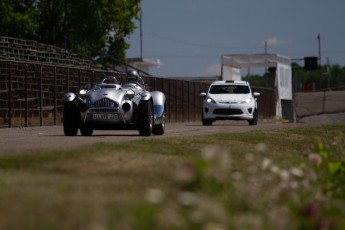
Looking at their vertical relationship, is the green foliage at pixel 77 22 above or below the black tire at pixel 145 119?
above

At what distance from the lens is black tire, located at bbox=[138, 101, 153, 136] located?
68.7 ft

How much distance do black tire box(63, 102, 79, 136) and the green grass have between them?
35.0 ft

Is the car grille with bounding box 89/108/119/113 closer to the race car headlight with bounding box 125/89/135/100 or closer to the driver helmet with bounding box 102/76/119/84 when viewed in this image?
the race car headlight with bounding box 125/89/135/100

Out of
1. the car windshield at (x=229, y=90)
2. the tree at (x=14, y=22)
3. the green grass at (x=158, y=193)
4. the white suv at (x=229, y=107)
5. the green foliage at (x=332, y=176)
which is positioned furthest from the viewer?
the tree at (x=14, y=22)

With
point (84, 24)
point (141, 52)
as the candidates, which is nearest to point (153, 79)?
point (84, 24)

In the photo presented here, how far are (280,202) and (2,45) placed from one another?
3835cm

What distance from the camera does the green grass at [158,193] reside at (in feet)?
18.4

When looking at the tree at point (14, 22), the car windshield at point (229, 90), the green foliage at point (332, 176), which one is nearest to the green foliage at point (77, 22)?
the tree at point (14, 22)

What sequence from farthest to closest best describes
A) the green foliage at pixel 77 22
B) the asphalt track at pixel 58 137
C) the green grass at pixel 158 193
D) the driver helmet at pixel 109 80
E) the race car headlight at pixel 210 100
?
the green foliage at pixel 77 22 → the race car headlight at pixel 210 100 → the driver helmet at pixel 109 80 → the asphalt track at pixel 58 137 → the green grass at pixel 158 193

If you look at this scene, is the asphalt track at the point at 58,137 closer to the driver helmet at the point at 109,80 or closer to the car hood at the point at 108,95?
the car hood at the point at 108,95

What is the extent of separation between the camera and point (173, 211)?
5703 millimetres

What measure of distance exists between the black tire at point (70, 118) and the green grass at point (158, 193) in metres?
10.7

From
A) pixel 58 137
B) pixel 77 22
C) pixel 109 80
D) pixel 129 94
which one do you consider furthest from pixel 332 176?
pixel 77 22

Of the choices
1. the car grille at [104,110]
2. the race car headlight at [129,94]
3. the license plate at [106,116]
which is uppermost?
the race car headlight at [129,94]
